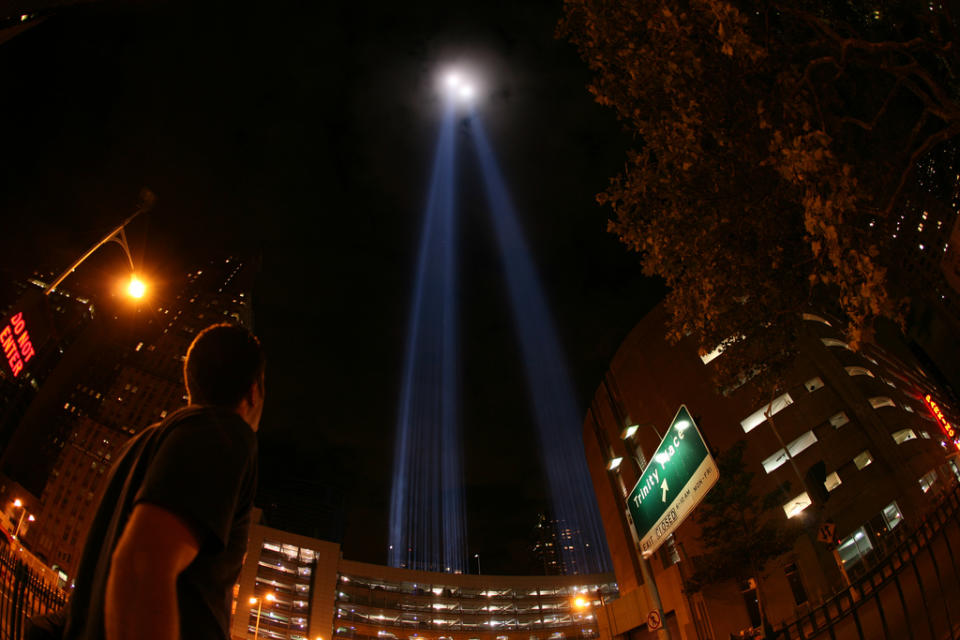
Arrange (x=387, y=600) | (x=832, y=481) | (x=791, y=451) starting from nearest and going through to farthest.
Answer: (x=832, y=481) < (x=791, y=451) < (x=387, y=600)

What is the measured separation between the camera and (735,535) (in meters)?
28.8

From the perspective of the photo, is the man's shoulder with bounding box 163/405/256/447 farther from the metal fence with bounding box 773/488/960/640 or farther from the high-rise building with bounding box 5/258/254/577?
the high-rise building with bounding box 5/258/254/577

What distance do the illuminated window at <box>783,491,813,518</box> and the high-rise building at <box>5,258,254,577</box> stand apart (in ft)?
323

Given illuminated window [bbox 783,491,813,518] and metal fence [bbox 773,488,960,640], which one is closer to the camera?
metal fence [bbox 773,488,960,640]

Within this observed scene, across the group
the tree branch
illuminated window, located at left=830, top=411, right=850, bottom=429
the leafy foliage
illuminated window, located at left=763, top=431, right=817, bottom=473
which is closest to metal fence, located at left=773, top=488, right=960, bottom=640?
the tree branch

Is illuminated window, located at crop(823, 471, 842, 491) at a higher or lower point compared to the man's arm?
higher

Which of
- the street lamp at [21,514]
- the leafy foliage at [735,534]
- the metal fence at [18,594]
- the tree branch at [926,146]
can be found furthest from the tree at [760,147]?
the street lamp at [21,514]

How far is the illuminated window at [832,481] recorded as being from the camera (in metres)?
33.4

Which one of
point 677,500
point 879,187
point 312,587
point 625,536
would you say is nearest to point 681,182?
point 879,187

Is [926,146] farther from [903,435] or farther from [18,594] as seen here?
[903,435]

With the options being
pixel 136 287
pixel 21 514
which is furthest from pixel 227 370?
pixel 21 514

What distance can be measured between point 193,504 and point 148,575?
0.18 meters

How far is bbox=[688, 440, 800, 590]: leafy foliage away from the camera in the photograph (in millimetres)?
27875

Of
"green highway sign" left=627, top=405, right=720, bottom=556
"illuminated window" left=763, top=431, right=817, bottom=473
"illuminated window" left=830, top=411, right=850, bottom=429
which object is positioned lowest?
"green highway sign" left=627, top=405, right=720, bottom=556
